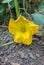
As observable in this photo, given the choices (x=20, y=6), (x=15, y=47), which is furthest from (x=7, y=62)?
(x=20, y=6)

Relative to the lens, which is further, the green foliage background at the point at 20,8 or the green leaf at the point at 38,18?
the green foliage background at the point at 20,8

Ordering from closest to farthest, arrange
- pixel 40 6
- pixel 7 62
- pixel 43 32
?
1. pixel 7 62
2. pixel 43 32
3. pixel 40 6

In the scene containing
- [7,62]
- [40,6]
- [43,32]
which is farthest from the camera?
[40,6]

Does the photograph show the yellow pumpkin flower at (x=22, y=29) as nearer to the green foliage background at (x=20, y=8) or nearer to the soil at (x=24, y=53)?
the soil at (x=24, y=53)

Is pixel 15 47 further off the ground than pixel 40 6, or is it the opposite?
pixel 40 6

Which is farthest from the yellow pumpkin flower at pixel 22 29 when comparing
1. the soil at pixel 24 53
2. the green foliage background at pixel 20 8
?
the green foliage background at pixel 20 8

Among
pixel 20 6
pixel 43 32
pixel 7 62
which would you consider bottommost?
pixel 7 62

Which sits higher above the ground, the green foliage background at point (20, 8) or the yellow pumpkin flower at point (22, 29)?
the green foliage background at point (20, 8)

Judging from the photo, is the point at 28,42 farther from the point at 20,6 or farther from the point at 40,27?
the point at 20,6
